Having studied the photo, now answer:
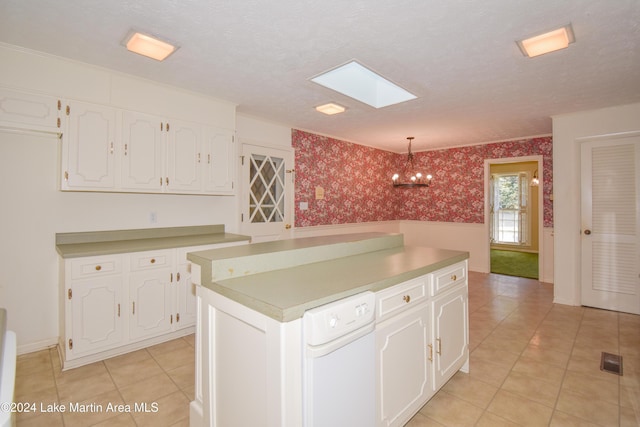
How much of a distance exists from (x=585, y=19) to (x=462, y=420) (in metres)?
2.60

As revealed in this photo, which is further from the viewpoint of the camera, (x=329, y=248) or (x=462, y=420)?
(x=329, y=248)

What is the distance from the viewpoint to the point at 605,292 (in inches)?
150

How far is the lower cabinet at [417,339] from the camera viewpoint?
1.55 metres

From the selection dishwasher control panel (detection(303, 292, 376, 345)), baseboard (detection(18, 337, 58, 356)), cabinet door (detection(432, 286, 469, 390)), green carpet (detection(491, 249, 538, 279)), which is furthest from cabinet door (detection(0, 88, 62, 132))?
green carpet (detection(491, 249, 538, 279))

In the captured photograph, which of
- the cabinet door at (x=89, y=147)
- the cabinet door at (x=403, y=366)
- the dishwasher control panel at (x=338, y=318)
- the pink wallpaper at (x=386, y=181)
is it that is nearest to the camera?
the dishwasher control panel at (x=338, y=318)

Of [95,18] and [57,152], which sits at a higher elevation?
[95,18]

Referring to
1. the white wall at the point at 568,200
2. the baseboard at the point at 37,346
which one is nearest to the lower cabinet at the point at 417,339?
the white wall at the point at 568,200

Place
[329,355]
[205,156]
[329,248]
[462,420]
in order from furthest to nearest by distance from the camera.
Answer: [205,156] < [329,248] < [462,420] < [329,355]

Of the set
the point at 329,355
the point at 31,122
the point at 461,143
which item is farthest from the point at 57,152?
the point at 461,143

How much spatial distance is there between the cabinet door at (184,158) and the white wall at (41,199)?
22cm

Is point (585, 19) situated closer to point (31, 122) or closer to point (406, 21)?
point (406, 21)

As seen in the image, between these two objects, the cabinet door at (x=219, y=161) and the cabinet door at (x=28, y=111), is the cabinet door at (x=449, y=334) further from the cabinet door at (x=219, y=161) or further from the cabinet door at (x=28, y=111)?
the cabinet door at (x=28, y=111)

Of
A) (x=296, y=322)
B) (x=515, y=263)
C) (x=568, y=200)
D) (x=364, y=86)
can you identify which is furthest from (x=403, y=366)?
(x=515, y=263)

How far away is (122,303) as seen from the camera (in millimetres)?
2600
